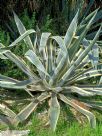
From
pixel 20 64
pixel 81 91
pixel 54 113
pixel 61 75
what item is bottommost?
pixel 54 113

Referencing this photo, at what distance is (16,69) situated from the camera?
5625 millimetres

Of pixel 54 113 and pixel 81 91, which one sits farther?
pixel 81 91

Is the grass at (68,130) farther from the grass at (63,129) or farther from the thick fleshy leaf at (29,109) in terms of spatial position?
the thick fleshy leaf at (29,109)

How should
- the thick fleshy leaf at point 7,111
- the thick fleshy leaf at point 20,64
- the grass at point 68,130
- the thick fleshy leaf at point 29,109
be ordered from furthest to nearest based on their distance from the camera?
the thick fleshy leaf at point 20,64 → the thick fleshy leaf at point 7,111 → the thick fleshy leaf at point 29,109 → the grass at point 68,130

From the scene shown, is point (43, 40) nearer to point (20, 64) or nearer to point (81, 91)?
point (20, 64)

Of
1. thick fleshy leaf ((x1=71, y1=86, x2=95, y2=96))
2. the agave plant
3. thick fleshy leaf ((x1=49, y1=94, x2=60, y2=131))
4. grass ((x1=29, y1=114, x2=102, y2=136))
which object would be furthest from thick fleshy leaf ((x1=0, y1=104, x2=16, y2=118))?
thick fleshy leaf ((x1=71, y1=86, x2=95, y2=96))

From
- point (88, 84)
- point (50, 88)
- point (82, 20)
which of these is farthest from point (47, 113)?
point (82, 20)

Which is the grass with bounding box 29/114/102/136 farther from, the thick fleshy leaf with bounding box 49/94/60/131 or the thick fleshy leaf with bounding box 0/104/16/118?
the thick fleshy leaf with bounding box 0/104/16/118

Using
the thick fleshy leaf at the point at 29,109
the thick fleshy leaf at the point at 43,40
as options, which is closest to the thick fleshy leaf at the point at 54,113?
the thick fleshy leaf at the point at 29,109

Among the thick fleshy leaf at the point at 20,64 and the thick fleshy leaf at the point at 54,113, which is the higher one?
the thick fleshy leaf at the point at 20,64

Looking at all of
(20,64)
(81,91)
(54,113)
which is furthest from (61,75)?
(54,113)

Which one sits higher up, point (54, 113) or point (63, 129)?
point (54, 113)

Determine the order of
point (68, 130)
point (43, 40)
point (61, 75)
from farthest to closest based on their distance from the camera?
point (61, 75), point (43, 40), point (68, 130)

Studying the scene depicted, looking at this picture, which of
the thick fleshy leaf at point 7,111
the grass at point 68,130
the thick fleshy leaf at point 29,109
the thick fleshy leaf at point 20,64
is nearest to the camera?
the grass at point 68,130
